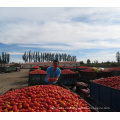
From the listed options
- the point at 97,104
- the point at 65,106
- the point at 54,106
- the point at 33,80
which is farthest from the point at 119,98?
the point at 33,80

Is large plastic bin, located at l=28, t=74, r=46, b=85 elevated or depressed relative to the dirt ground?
elevated

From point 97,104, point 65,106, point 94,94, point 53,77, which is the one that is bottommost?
point 97,104

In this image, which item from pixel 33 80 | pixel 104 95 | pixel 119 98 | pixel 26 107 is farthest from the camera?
pixel 33 80

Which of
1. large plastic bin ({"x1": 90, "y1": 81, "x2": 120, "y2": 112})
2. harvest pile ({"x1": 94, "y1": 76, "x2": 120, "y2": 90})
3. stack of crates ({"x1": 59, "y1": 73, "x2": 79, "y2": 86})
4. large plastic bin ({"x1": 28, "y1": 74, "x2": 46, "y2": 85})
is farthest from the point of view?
stack of crates ({"x1": 59, "y1": 73, "x2": 79, "y2": 86})

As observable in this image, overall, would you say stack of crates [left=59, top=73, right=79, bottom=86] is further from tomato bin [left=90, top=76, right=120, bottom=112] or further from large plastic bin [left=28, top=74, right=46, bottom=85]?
tomato bin [left=90, top=76, right=120, bottom=112]

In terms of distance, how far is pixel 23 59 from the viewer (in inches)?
4400

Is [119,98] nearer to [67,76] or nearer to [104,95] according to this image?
[104,95]

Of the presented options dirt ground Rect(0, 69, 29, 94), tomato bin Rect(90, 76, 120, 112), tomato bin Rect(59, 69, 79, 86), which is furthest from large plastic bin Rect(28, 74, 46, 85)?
tomato bin Rect(90, 76, 120, 112)

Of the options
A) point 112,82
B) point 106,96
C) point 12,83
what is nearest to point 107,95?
point 106,96

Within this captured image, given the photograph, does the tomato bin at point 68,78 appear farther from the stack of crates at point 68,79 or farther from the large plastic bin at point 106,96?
the large plastic bin at point 106,96

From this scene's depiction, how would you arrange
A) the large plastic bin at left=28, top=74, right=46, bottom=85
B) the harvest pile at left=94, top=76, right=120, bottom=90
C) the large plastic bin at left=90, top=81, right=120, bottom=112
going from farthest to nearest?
1. the large plastic bin at left=28, top=74, right=46, bottom=85
2. the harvest pile at left=94, top=76, right=120, bottom=90
3. the large plastic bin at left=90, top=81, right=120, bottom=112

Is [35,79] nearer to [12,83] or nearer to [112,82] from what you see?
[112,82]

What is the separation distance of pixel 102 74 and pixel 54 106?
8.73m

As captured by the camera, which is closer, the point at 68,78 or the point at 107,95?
the point at 107,95
